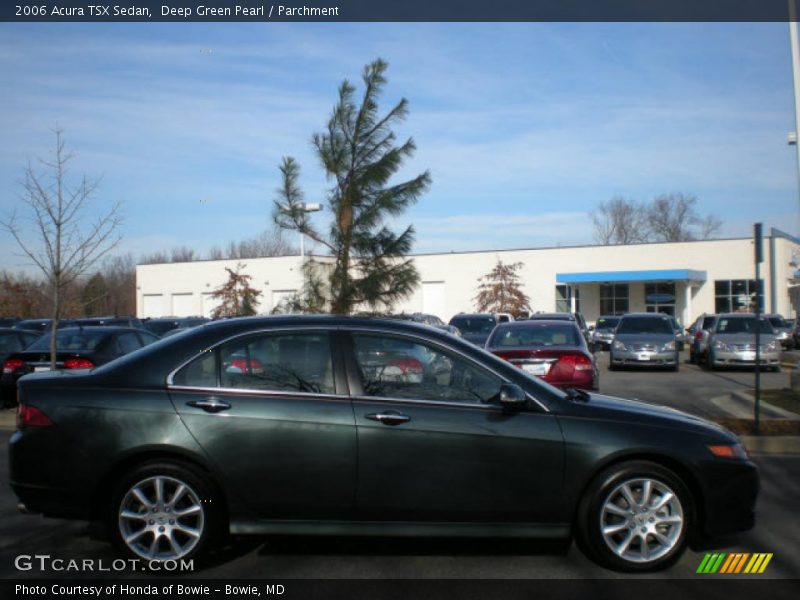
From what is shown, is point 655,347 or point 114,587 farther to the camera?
point 655,347

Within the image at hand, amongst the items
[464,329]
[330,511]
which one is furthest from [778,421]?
[464,329]

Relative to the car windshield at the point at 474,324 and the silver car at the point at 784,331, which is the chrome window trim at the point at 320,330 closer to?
the car windshield at the point at 474,324

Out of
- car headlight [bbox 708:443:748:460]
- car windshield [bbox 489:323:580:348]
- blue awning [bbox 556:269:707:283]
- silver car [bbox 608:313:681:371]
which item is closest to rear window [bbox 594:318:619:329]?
blue awning [bbox 556:269:707:283]

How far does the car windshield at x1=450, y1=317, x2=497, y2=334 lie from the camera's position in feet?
87.5

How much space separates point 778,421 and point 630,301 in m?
39.8

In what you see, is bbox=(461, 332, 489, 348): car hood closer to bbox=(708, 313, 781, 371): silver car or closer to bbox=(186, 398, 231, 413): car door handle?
bbox=(708, 313, 781, 371): silver car

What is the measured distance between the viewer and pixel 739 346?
21984 mm

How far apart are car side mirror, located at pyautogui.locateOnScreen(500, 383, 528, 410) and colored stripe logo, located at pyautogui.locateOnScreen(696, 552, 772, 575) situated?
1.63 m

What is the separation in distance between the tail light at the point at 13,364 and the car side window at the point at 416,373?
922cm

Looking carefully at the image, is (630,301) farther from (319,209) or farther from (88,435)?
(88,435)

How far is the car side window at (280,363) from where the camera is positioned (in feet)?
17.6

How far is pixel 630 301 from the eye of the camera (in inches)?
1961

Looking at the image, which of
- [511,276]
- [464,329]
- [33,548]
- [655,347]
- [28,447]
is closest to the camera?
[28,447]

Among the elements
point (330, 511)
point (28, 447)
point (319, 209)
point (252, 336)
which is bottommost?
point (330, 511)
